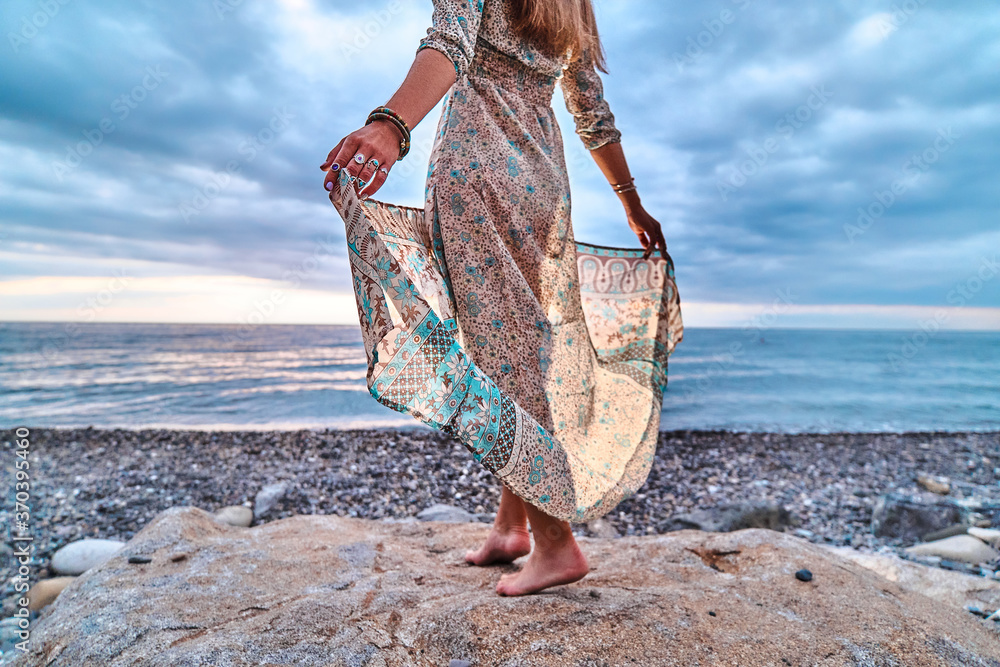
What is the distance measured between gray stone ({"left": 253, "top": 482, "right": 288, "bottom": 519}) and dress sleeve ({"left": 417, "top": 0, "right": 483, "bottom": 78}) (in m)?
4.11

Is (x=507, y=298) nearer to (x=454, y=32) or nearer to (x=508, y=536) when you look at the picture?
(x=454, y=32)

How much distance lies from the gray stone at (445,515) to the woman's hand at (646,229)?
8.54 feet

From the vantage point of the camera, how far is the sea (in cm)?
926

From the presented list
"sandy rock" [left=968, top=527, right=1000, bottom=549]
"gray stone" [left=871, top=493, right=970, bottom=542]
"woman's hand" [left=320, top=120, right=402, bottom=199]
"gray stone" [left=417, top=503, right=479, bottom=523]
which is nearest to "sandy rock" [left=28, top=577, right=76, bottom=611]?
"gray stone" [left=417, top=503, right=479, bottom=523]

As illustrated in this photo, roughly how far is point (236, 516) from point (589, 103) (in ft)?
13.7

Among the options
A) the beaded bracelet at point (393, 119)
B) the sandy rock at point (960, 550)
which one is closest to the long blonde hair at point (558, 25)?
the beaded bracelet at point (393, 119)

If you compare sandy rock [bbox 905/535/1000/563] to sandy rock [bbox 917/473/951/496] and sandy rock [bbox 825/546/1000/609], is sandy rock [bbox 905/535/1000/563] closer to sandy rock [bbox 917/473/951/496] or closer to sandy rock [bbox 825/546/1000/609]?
sandy rock [bbox 825/546/1000/609]

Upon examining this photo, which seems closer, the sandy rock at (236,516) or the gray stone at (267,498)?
the sandy rock at (236,516)

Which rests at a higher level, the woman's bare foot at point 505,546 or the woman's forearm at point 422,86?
the woman's forearm at point 422,86

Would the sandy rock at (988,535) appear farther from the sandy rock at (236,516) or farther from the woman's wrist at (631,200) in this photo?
the sandy rock at (236,516)

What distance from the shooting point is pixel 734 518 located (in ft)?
13.0

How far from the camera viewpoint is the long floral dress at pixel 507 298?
4.32 ft

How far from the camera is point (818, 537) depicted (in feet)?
13.3

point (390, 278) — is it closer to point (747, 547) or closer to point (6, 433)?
point (747, 547)
